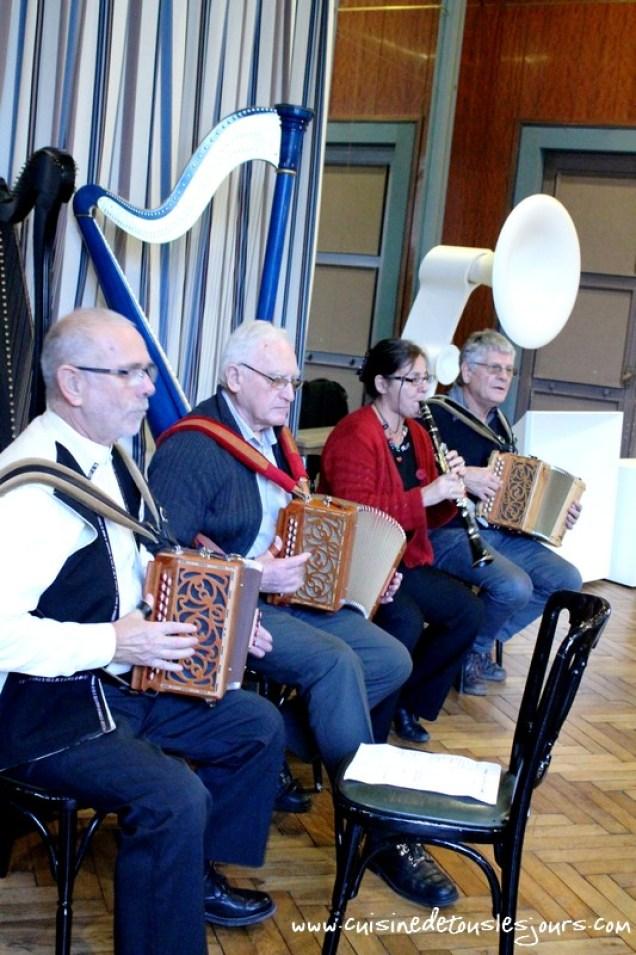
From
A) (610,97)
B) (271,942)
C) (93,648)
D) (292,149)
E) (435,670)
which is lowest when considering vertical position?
(271,942)

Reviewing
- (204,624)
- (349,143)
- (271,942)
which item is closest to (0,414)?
(204,624)

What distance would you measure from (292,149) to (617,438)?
2.69m

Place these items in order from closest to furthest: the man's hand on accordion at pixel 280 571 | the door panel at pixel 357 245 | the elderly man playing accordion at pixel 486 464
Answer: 1. the man's hand on accordion at pixel 280 571
2. the elderly man playing accordion at pixel 486 464
3. the door panel at pixel 357 245

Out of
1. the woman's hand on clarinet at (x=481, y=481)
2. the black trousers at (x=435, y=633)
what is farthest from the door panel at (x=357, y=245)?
the black trousers at (x=435, y=633)

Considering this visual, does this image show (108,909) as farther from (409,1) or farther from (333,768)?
(409,1)

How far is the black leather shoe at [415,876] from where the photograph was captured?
244 cm

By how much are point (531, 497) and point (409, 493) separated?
602mm

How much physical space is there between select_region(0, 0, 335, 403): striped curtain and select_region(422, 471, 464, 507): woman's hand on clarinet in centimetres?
82

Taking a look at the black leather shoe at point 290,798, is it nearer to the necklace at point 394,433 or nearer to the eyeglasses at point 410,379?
the necklace at point 394,433

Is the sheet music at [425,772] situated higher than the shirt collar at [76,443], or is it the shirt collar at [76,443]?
the shirt collar at [76,443]

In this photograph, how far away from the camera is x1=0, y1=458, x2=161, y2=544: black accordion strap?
1.83 metres

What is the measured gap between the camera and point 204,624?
1995 mm

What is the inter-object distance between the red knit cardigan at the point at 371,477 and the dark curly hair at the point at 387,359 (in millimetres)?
90

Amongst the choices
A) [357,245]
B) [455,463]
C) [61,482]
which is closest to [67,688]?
[61,482]
